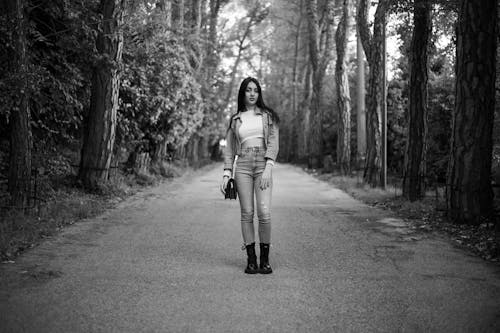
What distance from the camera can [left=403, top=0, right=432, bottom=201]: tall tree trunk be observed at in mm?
13438

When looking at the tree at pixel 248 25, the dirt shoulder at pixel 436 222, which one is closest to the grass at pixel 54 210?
the dirt shoulder at pixel 436 222

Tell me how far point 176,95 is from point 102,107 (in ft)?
21.8

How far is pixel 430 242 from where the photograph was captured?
8.28 meters

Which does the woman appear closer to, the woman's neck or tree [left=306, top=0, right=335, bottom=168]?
the woman's neck

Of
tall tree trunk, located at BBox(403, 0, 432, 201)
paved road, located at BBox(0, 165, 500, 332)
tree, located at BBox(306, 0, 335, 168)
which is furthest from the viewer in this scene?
tree, located at BBox(306, 0, 335, 168)

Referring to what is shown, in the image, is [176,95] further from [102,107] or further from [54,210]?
[54,210]

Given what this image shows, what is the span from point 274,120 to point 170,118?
15.6 m

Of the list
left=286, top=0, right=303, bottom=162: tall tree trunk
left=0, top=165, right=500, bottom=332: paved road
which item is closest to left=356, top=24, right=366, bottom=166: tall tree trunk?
left=0, top=165, right=500, bottom=332: paved road

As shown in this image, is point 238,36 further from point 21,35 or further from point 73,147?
point 21,35

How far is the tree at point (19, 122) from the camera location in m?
8.91

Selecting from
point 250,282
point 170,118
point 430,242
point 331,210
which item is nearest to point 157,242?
point 250,282

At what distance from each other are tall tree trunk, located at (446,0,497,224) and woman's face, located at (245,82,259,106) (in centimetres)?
502

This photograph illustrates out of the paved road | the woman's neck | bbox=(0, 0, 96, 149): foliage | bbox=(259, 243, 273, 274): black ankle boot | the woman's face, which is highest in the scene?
bbox=(0, 0, 96, 149): foliage

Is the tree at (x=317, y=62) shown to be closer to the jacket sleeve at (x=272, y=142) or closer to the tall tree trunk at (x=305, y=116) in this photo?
the tall tree trunk at (x=305, y=116)
